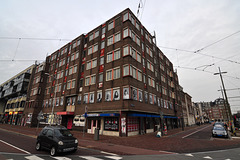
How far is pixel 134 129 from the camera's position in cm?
1933

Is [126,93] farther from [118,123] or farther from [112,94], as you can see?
[118,123]

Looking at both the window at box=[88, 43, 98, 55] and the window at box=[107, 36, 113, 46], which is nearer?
the window at box=[107, 36, 113, 46]

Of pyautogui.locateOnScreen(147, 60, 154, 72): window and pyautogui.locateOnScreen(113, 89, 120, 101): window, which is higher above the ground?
pyautogui.locateOnScreen(147, 60, 154, 72): window

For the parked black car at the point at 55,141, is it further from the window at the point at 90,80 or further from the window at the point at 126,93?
the window at the point at 90,80

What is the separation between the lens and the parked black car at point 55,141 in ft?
24.9

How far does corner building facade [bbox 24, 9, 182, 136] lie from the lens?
62.1 ft

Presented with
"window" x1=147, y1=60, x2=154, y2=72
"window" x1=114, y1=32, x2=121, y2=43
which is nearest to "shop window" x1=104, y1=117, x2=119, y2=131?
"window" x1=147, y1=60, x2=154, y2=72

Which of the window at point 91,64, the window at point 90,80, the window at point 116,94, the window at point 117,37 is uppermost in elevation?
the window at point 117,37

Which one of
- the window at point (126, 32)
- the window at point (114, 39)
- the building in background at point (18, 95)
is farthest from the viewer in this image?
the building in background at point (18, 95)

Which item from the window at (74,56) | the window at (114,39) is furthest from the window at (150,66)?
the window at (74,56)

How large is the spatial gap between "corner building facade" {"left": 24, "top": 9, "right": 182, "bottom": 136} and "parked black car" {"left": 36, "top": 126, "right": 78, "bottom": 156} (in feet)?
22.7

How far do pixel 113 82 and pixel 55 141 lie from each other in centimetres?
1347

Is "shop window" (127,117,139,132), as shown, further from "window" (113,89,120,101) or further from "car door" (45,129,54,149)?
"car door" (45,129,54,149)

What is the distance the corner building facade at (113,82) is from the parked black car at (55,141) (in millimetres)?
6928
